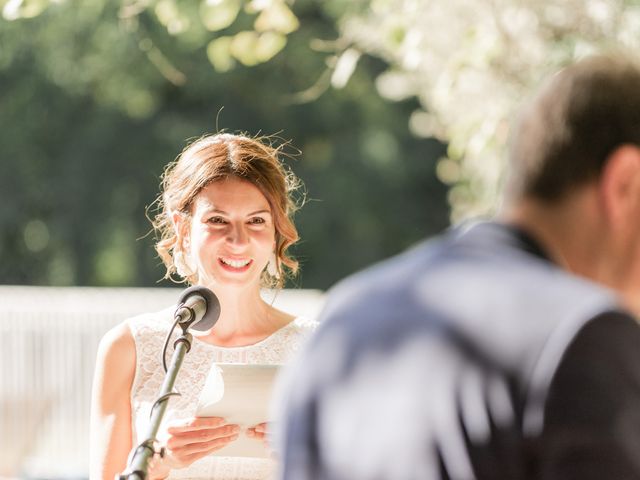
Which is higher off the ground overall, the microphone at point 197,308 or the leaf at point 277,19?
the leaf at point 277,19

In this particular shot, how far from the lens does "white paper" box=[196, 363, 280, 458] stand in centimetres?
276

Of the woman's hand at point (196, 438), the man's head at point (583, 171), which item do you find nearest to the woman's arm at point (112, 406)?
the woman's hand at point (196, 438)

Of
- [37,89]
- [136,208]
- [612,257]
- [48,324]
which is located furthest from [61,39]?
[612,257]

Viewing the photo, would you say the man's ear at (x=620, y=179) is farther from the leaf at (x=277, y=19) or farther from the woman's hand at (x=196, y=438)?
the leaf at (x=277, y=19)

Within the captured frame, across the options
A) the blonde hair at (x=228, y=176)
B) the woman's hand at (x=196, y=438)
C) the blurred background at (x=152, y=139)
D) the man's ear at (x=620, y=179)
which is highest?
the blurred background at (x=152, y=139)

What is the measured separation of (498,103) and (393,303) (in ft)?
19.8

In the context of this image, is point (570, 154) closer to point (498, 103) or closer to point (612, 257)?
point (612, 257)

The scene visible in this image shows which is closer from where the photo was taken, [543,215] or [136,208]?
[543,215]

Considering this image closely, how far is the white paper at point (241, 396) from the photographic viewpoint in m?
2.76

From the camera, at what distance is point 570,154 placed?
152 centimetres

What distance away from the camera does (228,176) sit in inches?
125

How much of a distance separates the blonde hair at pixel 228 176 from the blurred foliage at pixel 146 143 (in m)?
18.3

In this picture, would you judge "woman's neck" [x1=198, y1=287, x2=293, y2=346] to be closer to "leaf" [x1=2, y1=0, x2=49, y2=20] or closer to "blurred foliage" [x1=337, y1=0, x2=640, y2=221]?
"leaf" [x1=2, y1=0, x2=49, y2=20]

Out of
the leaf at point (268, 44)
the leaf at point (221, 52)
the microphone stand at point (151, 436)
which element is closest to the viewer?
the microphone stand at point (151, 436)
